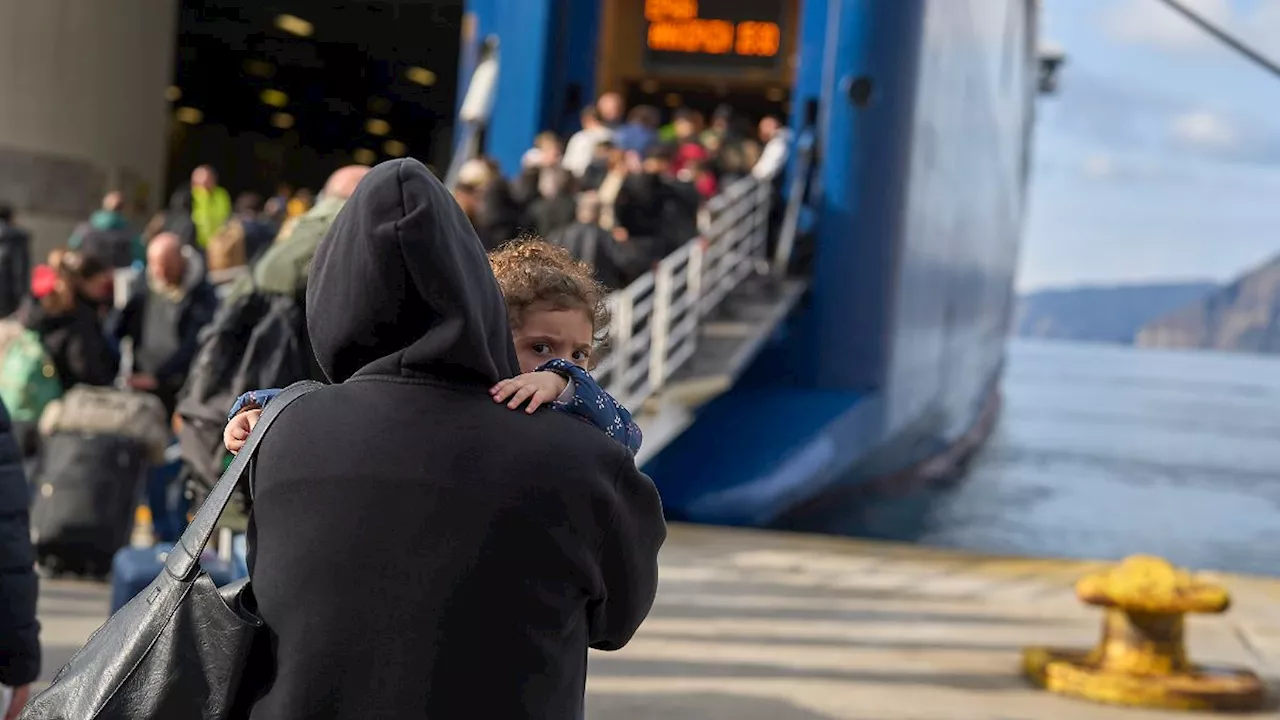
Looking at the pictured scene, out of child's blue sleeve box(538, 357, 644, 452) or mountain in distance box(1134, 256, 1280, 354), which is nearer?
child's blue sleeve box(538, 357, 644, 452)

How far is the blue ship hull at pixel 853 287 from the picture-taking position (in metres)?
13.0

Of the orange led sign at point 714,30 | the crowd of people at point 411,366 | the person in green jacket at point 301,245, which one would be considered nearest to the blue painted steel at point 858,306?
the orange led sign at point 714,30

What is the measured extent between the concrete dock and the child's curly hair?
12.3 ft

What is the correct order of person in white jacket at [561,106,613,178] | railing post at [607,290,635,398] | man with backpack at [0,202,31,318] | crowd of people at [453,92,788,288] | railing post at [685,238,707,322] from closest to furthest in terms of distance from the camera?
railing post at [607,290,635,398], crowd of people at [453,92,788,288], railing post at [685,238,707,322], person in white jacket at [561,106,613,178], man with backpack at [0,202,31,318]

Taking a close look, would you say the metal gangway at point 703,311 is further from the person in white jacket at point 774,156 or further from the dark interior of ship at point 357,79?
the dark interior of ship at point 357,79

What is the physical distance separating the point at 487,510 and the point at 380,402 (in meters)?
0.18

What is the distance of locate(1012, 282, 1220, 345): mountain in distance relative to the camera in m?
17.3

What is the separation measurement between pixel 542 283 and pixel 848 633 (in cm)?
602

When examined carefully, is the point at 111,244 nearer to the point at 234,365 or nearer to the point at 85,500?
the point at 85,500

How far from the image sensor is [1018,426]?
19.9 metres

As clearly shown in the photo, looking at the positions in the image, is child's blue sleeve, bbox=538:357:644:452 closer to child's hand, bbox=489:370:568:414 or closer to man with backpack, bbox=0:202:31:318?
child's hand, bbox=489:370:568:414

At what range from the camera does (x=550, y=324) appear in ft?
8.36

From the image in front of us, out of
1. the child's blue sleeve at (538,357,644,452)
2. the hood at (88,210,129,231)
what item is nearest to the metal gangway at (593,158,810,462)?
the hood at (88,210,129,231)

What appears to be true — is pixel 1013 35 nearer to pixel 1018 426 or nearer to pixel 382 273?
pixel 1018 426
